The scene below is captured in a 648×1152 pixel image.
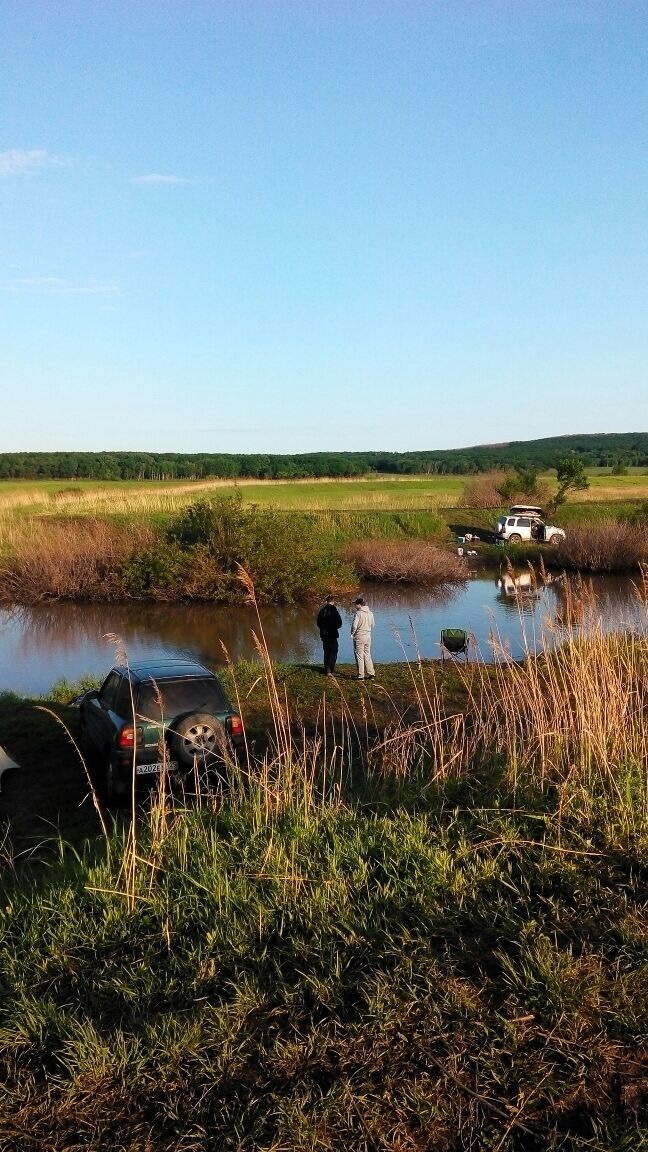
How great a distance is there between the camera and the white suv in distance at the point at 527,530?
4631 centimetres

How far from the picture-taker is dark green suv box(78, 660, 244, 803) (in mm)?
8961

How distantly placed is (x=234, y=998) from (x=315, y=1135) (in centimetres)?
91

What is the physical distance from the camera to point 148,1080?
3914 millimetres

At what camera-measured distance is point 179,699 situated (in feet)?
32.6

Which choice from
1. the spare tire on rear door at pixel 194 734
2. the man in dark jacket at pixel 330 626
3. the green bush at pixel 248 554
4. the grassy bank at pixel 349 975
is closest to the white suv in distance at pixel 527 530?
the green bush at pixel 248 554

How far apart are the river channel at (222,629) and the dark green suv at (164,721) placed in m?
9.44

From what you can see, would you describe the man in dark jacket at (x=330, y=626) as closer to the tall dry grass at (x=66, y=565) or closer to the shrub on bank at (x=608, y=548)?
the tall dry grass at (x=66, y=565)

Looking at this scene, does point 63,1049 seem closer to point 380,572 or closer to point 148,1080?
point 148,1080

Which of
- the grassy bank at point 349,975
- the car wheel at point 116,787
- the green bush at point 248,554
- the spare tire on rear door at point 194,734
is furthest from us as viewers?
the green bush at point 248,554

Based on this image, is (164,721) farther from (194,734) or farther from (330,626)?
(330,626)

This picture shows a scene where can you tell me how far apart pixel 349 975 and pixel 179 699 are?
227 inches

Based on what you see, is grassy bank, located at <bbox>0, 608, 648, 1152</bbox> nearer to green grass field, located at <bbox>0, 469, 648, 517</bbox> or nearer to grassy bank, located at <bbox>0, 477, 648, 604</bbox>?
grassy bank, located at <bbox>0, 477, 648, 604</bbox>

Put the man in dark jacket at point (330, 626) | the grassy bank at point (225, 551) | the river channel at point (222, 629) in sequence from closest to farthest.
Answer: the man in dark jacket at point (330, 626), the river channel at point (222, 629), the grassy bank at point (225, 551)

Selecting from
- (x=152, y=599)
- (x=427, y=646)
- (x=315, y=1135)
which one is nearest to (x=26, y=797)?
(x=315, y=1135)
